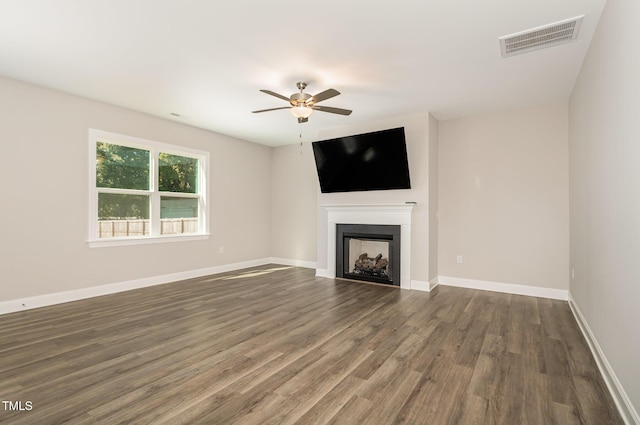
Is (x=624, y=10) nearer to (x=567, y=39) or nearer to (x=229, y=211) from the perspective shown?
(x=567, y=39)

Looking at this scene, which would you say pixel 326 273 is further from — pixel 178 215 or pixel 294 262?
pixel 178 215

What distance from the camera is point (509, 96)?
3.90m

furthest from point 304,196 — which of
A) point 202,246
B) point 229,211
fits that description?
point 202,246

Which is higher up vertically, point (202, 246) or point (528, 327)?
point (202, 246)

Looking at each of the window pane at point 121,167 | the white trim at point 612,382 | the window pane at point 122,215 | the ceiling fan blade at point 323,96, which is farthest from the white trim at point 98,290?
the white trim at point 612,382

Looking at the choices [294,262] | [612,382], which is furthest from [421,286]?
[294,262]

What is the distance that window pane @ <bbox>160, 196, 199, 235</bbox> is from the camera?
→ 5.10 metres

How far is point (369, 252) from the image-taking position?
5410 millimetres

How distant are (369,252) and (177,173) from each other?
3506mm

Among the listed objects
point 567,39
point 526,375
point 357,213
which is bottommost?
point 526,375

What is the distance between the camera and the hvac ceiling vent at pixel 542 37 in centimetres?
245

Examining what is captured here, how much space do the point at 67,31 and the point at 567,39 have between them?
4.13m

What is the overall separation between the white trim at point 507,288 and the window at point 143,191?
4221mm

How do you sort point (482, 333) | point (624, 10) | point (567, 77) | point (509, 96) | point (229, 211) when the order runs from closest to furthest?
1. point (624, 10)
2. point (482, 333)
3. point (567, 77)
4. point (509, 96)
5. point (229, 211)
